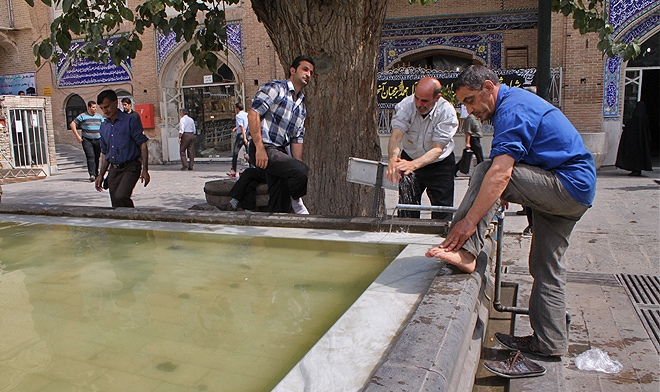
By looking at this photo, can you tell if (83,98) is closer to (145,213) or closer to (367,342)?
(145,213)

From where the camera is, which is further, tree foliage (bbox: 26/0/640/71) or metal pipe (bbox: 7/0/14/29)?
metal pipe (bbox: 7/0/14/29)

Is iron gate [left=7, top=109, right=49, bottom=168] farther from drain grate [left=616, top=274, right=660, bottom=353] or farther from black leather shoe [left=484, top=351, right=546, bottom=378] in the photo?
black leather shoe [left=484, top=351, right=546, bottom=378]

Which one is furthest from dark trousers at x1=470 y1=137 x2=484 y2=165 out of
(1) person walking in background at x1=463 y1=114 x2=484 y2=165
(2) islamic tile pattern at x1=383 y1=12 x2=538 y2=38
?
(2) islamic tile pattern at x1=383 y1=12 x2=538 y2=38

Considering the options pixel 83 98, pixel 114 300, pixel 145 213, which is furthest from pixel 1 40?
pixel 114 300

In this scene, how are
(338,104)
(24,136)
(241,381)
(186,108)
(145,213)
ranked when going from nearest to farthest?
(241,381)
(145,213)
(338,104)
(24,136)
(186,108)

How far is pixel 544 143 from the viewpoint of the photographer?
272 centimetres

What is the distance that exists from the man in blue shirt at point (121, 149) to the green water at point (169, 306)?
1.74 m

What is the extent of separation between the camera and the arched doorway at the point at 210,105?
61.0 feet

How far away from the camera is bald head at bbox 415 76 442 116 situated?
4.59 m

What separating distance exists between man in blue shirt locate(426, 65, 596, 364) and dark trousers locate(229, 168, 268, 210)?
353 cm

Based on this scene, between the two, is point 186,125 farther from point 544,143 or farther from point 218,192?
point 544,143

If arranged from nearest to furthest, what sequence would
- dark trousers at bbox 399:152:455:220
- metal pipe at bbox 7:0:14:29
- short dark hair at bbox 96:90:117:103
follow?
dark trousers at bbox 399:152:455:220, short dark hair at bbox 96:90:117:103, metal pipe at bbox 7:0:14:29

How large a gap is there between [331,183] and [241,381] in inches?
131

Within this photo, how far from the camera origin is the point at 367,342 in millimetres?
2170
